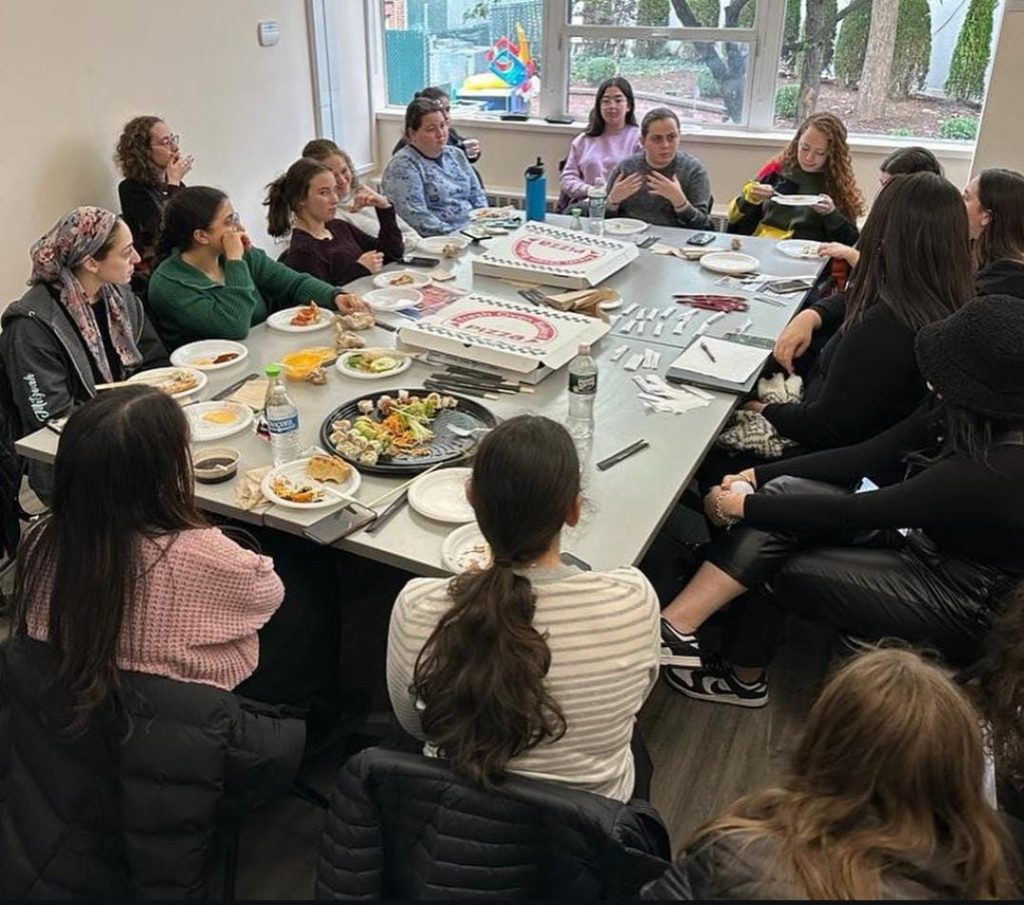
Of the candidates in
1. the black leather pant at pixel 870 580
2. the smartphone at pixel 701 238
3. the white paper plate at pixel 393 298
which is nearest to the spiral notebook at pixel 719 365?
the black leather pant at pixel 870 580

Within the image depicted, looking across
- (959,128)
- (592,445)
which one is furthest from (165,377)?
(959,128)

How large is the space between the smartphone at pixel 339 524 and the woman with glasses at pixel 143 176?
2.59m

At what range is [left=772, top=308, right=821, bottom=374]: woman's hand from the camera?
2.75m

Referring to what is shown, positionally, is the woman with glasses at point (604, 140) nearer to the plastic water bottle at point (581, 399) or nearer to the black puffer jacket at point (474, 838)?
the plastic water bottle at point (581, 399)

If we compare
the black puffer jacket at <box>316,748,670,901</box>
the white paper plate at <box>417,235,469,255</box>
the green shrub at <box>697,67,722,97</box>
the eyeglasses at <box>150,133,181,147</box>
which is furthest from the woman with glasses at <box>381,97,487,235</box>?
the black puffer jacket at <box>316,748,670,901</box>

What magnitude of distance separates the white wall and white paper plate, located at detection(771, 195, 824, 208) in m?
2.82

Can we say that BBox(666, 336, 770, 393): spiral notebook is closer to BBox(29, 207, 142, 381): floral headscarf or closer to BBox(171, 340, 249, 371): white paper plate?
BBox(171, 340, 249, 371): white paper plate

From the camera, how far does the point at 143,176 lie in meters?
3.96

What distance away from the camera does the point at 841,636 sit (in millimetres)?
2061

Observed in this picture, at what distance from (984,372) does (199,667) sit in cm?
154

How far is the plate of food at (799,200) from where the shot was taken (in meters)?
3.65

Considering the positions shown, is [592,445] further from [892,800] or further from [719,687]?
[892,800]

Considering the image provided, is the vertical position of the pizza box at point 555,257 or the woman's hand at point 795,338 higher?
the pizza box at point 555,257

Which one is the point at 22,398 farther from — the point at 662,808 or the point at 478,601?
the point at 662,808
